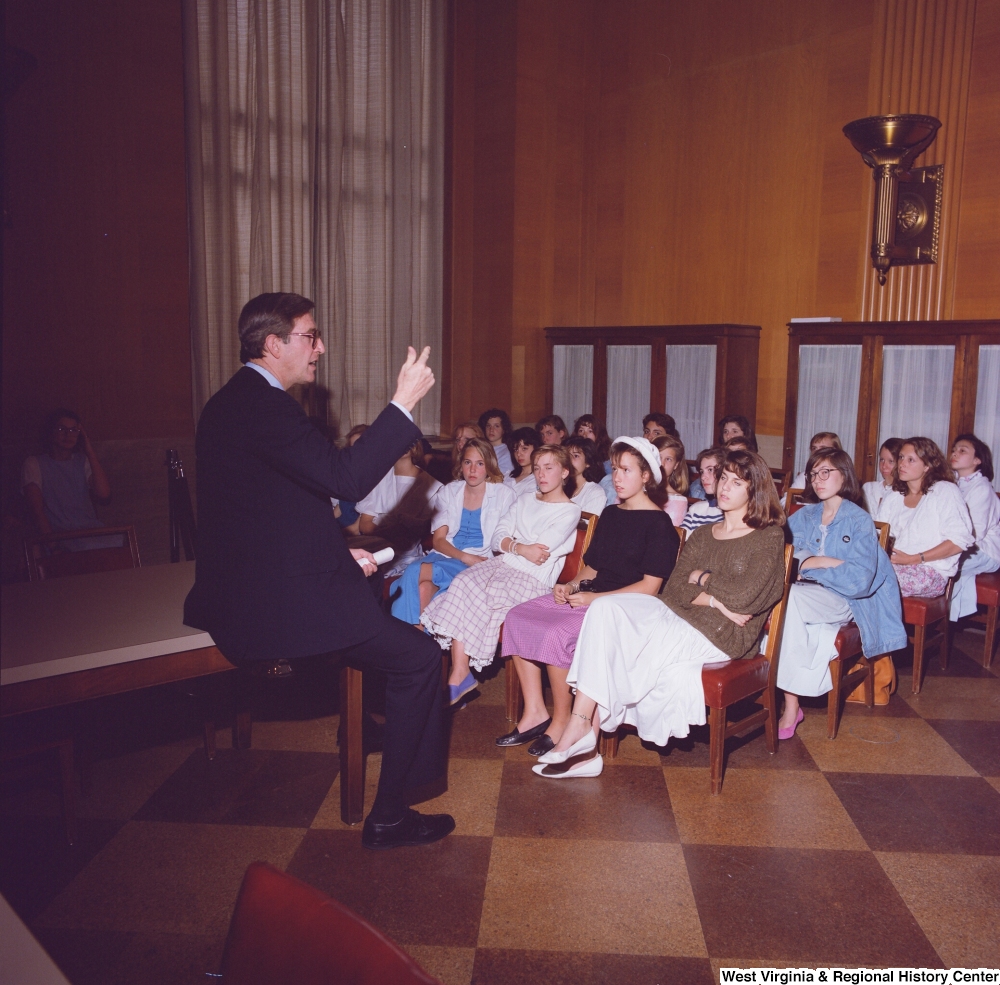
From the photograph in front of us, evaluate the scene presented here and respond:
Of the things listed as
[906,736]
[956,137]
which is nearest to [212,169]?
[956,137]

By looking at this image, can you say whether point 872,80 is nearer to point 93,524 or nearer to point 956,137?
point 956,137

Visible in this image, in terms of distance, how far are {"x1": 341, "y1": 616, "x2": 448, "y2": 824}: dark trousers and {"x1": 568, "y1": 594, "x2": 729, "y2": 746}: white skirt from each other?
2.60ft

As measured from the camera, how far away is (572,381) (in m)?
8.08

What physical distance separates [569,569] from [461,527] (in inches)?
29.8

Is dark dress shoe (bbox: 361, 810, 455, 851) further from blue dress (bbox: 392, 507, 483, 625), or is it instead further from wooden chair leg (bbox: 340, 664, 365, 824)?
blue dress (bbox: 392, 507, 483, 625)

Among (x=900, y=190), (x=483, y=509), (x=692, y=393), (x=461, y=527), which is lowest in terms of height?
(x=461, y=527)

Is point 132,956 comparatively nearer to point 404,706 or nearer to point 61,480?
point 404,706

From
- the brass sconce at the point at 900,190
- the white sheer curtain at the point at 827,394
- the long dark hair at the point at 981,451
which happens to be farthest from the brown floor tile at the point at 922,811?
the brass sconce at the point at 900,190

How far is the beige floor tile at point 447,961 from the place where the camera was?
237cm

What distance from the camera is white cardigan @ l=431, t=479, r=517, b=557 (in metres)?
4.75

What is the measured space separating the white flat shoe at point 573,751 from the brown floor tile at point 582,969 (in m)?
1.05

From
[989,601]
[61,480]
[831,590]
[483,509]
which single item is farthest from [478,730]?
[61,480]

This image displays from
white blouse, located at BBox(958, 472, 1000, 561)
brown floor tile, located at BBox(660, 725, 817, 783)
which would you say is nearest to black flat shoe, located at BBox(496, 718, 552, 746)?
brown floor tile, located at BBox(660, 725, 817, 783)

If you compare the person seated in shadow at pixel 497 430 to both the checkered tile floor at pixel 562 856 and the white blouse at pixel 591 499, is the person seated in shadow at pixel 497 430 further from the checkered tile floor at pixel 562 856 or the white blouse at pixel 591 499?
the checkered tile floor at pixel 562 856
